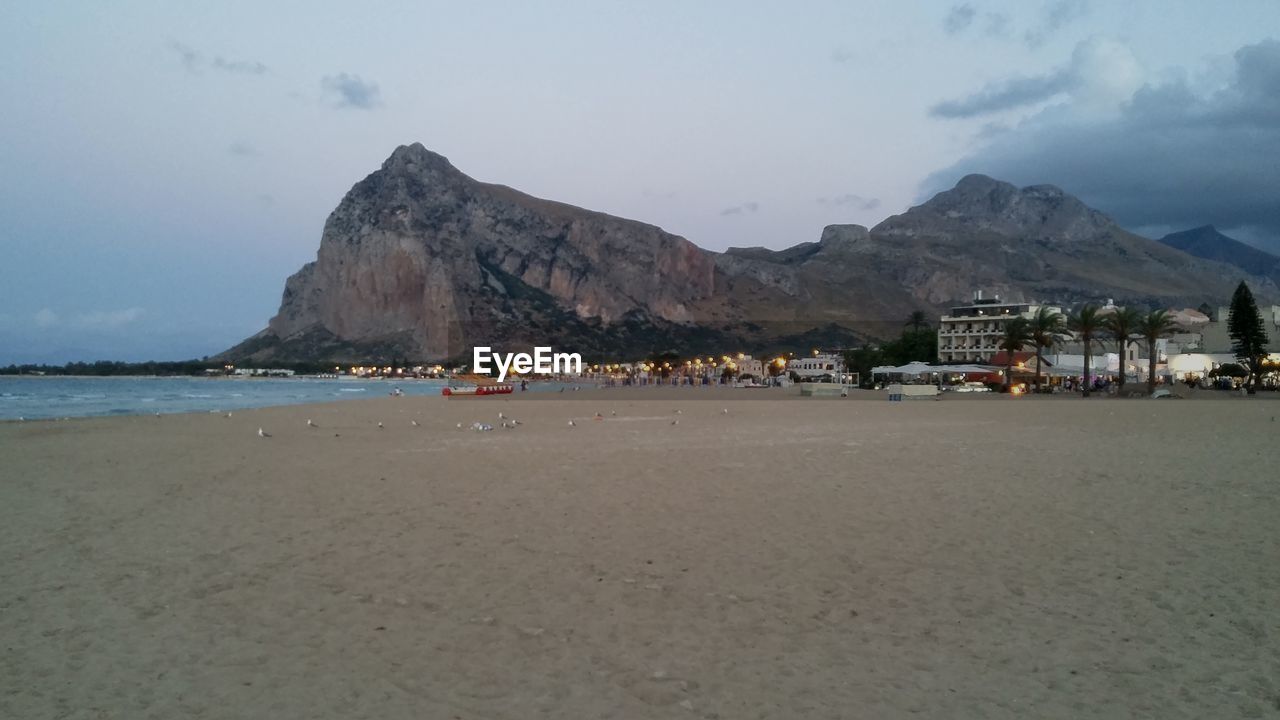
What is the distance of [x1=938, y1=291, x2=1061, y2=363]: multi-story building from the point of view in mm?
88188

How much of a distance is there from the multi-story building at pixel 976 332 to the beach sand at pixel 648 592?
264ft

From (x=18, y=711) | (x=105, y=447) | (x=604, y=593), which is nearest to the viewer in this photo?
(x=18, y=711)

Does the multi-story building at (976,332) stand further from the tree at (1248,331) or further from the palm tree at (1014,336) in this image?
the palm tree at (1014,336)

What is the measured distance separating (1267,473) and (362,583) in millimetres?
13467

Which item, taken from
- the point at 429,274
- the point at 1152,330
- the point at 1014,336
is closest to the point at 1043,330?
the point at 1014,336

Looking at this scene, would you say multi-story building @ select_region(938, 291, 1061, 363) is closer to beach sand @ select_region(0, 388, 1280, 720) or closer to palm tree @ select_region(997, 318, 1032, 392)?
palm tree @ select_region(997, 318, 1032, 392)

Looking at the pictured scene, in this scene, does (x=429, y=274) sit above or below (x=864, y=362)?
above

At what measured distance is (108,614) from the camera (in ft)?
19.1

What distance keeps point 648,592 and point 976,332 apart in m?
93.0

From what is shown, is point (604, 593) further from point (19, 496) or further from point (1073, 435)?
point (1073, 435)

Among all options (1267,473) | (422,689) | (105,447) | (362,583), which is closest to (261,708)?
(422,689)

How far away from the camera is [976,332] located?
90.6 metres

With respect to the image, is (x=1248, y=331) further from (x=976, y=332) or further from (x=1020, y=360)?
(x=976, y=332)

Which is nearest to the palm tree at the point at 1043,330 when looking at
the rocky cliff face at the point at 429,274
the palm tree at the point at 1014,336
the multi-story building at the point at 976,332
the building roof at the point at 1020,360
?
the palm tree at the point at 1014,336
